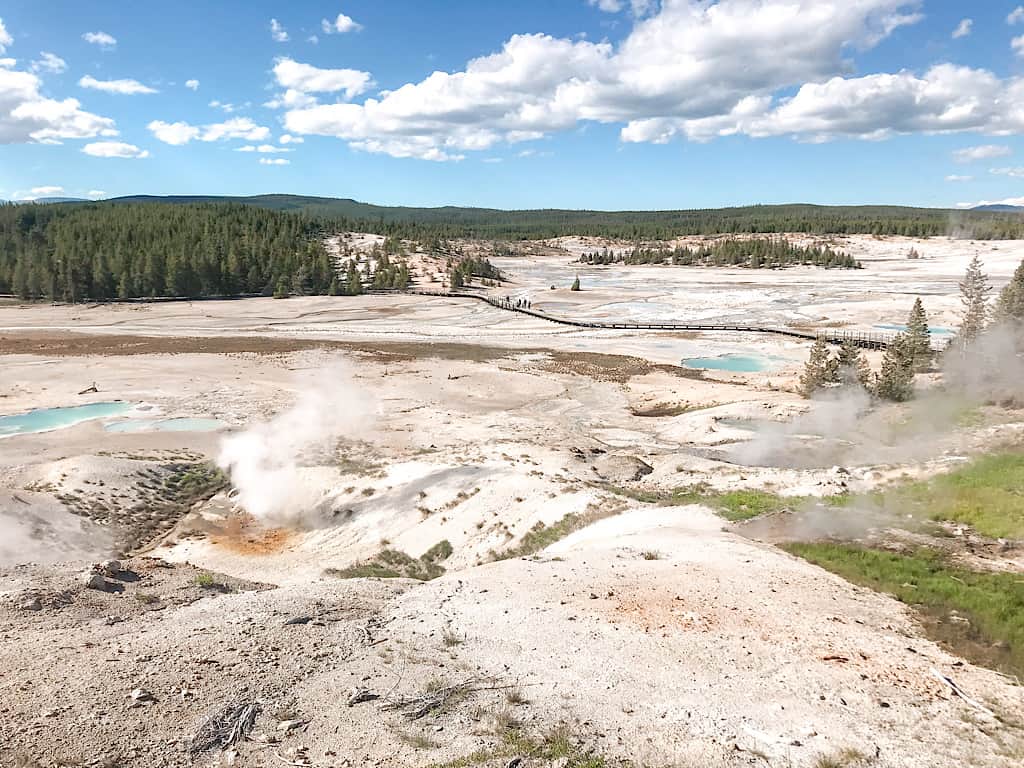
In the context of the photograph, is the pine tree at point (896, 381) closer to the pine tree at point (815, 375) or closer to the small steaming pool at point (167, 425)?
the pine tree at point (815, 375)

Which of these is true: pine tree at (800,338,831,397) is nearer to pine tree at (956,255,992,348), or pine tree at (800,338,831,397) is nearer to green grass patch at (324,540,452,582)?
pine tree at (956,255,992,348)

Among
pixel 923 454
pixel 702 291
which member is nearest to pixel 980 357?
pixel 923 454

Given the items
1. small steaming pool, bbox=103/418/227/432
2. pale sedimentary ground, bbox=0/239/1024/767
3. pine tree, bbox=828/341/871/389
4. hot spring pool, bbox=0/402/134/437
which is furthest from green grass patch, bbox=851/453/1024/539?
hot spring pool, bbox=0/402/134/437

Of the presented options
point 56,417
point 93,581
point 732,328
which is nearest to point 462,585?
point 93,581

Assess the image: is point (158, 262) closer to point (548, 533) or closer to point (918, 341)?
point (918, 341)

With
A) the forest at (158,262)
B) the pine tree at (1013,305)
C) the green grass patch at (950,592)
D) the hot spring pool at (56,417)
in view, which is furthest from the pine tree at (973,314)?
the forest at (158,262)
